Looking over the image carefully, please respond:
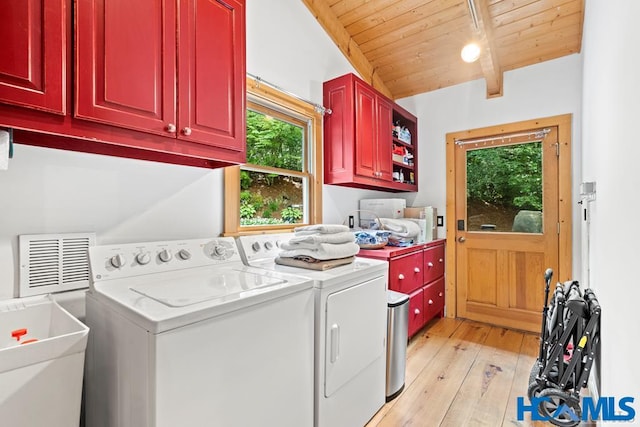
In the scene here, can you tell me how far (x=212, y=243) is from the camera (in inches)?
69.6

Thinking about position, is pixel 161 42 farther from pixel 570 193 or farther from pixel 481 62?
pixel 570 193

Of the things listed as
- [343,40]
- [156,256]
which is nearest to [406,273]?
[156,256]

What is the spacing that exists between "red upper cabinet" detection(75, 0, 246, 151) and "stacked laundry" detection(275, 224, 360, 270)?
0.59m

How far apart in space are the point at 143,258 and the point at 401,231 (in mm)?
2177

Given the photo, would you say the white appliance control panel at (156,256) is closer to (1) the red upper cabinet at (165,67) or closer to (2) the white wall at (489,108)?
(1) the red upper cabinet at (165,67)

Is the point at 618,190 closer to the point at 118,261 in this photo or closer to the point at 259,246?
the point at 259,246

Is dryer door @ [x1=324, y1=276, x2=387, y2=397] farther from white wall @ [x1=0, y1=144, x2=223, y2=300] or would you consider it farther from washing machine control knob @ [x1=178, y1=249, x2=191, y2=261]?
white wall @ [x1=0, y1=144, x2=223, y2=300]

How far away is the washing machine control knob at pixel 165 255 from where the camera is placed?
5.06ft

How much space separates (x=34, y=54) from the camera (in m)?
1.02

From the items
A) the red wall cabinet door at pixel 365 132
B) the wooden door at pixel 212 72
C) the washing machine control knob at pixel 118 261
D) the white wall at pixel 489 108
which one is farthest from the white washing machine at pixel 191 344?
the white wall at pixel 489 108

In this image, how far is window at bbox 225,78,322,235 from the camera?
221 centimetres

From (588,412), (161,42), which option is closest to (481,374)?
(588,412)

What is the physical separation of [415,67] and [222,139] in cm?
264

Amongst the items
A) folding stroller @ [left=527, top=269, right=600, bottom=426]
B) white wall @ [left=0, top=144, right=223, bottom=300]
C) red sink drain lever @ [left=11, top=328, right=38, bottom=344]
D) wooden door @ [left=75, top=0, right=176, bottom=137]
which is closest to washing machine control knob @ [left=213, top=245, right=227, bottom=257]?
white wall @ [left=0, top=144, right=223, bottom=300]
